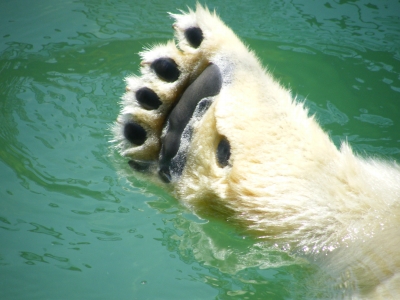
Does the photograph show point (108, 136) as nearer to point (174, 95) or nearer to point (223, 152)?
point (174, 95)

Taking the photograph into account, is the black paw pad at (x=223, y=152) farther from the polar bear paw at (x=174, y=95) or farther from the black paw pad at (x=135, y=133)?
the black paw pad at (x=135, y=133)

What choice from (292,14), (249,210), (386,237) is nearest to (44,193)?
(249,210)

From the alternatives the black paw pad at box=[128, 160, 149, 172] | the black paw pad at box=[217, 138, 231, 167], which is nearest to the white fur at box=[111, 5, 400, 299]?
the black paw pad at box=[217, 138, 231, 167]

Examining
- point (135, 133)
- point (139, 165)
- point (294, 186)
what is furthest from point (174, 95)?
point (294, 186)

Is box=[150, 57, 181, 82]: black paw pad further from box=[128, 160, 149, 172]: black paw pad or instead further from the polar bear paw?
box=[128, 160, 149, 172]: black paw pad

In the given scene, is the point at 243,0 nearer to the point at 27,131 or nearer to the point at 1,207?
the point at 27,131
